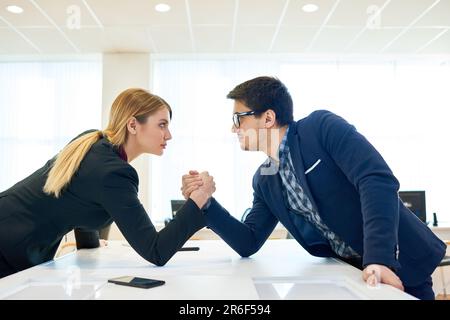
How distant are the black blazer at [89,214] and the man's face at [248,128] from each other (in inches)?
15.7

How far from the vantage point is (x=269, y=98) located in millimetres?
1604

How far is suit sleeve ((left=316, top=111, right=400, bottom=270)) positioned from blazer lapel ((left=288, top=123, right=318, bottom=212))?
0.08 m

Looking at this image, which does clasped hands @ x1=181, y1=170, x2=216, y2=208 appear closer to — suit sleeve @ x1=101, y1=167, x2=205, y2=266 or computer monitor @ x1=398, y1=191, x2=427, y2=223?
suit sleeve @ x1=101, y1=167, x2=205, y2=266

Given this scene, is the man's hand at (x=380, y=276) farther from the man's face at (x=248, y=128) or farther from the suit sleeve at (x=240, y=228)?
the man's face at (x=248, y=128)

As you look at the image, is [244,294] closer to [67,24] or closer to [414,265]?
[414,265]

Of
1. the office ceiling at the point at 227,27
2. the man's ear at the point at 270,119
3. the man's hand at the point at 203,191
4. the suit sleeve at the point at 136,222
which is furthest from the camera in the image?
the office ceiling at the point at 227,27

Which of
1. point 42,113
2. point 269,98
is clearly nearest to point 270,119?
point 269,98

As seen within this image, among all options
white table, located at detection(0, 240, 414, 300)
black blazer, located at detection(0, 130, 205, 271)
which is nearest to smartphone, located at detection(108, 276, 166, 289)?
white table, located at detection(0, 240, 414, 300)

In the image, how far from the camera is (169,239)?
130 cm

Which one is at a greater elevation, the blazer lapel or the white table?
the blazer lapel

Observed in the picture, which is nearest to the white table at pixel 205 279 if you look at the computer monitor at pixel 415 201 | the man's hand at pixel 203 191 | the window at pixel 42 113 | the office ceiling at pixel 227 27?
the man's hand at pixel 203 191

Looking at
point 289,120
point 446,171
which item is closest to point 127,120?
point 289,120

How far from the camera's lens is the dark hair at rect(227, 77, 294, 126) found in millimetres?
1603

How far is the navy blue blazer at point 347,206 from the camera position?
43.7 inches
